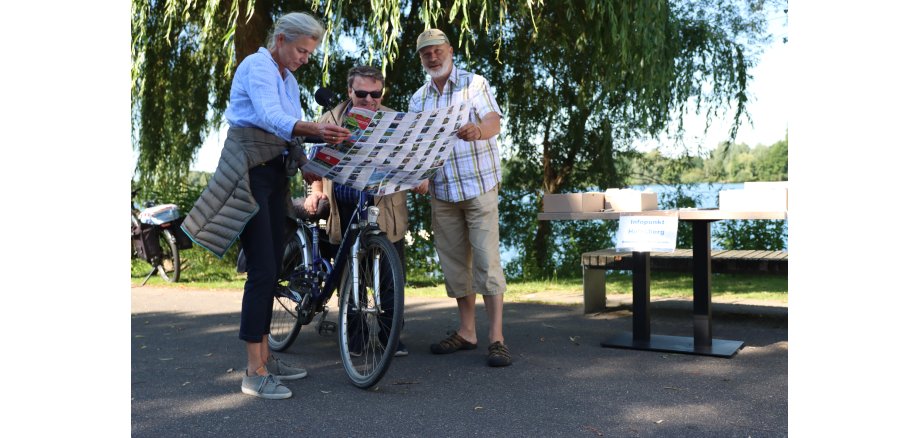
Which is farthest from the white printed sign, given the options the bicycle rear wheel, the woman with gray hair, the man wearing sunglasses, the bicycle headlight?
the woman with gray hair

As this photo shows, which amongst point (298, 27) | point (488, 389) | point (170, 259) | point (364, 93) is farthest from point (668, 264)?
point (170, 259)

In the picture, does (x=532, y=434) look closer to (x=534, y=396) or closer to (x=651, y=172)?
(x=534, y=396)

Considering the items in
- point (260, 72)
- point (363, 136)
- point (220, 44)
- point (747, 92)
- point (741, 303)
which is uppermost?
point (220, 44)

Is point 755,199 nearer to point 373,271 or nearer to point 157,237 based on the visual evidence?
point 373,271

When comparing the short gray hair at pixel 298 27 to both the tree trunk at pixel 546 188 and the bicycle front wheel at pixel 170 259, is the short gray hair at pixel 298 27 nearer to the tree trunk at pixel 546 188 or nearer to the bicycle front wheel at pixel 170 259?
the bicycle front wheel at pixel 170 259

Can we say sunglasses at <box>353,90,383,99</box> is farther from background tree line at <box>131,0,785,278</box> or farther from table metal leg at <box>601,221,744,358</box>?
background tree line at <box>131,0,785,278</box>

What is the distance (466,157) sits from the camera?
4.38 meters

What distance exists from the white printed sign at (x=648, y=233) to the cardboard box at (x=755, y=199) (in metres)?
0.31

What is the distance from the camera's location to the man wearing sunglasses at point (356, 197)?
4289 millimetres

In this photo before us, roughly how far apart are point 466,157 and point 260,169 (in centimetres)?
125

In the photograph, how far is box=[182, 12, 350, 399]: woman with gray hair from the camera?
340 centimetres

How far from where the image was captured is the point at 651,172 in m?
10.1

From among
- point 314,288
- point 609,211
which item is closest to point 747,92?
point 609,211

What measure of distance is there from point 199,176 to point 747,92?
7107 mm
